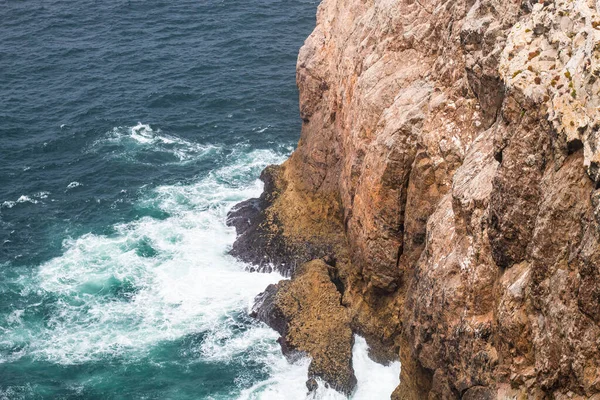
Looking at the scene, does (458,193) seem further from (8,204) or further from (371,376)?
(8,204)

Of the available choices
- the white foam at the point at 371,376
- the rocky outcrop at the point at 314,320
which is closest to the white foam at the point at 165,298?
the white foam at the point at 371,376

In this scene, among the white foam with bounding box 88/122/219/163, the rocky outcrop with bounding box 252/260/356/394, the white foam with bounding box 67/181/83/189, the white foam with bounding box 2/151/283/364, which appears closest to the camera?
the rocky outcrop with bounding box 252/260/356/394

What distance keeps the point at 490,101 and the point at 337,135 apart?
25874 mm

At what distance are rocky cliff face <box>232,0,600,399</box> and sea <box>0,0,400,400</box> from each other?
5.80 meters

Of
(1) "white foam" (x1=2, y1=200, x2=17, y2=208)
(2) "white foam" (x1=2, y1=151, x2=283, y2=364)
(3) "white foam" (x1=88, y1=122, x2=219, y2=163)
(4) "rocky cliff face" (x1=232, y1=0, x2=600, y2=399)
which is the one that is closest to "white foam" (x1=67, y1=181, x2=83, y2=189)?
(1) "white foam" (x1=2, y1=200, x2=17, y2=208)

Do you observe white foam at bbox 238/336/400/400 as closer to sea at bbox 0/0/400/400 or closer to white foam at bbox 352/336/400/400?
white foam at bbox 352/336/400/400

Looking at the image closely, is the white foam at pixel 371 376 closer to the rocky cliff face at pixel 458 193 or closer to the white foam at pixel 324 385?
the white foam at pixel 324 385

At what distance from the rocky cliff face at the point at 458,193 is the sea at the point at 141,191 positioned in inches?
229

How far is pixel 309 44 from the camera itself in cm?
7100

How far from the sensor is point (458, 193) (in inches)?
1487

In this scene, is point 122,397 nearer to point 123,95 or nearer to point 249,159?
point 249,159

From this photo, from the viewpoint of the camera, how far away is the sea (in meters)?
57.7

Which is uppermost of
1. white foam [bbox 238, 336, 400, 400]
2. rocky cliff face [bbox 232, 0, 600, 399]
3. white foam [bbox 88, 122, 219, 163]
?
rocky cliff face [bbox 232, 0, 600, 399]

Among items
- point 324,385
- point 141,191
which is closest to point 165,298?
point 141,191
